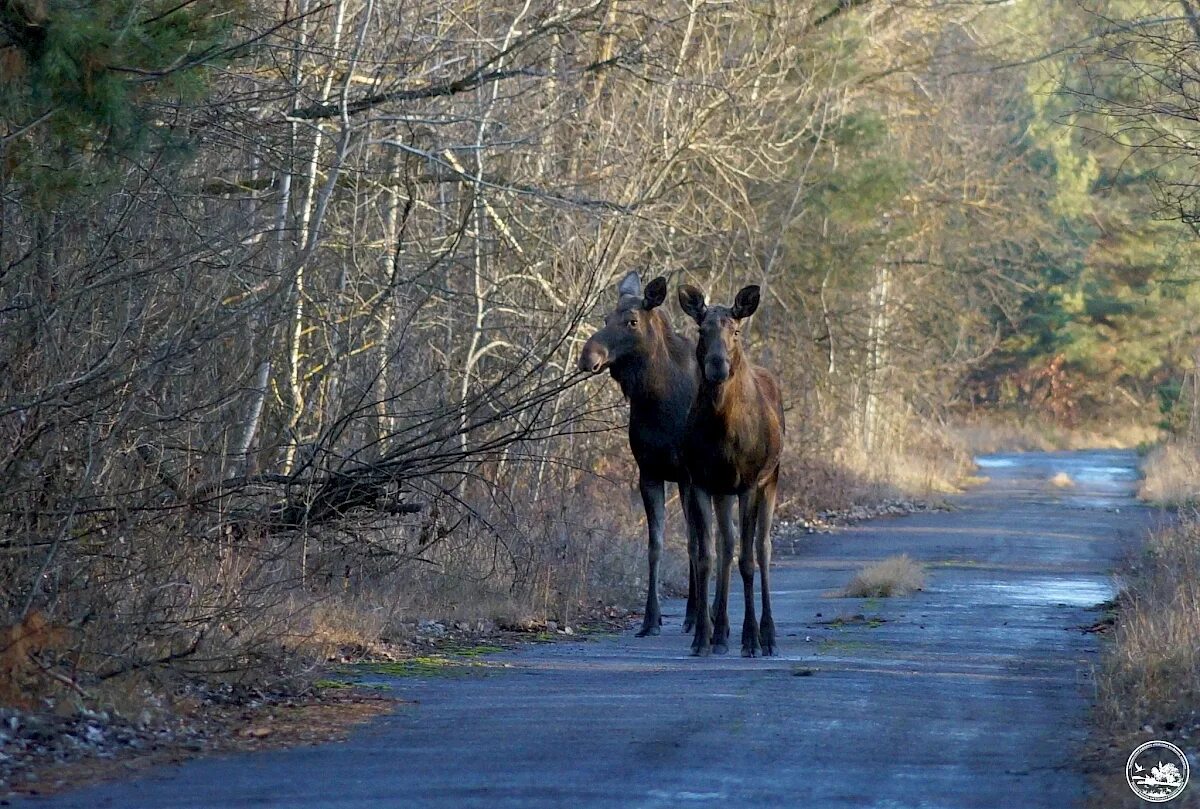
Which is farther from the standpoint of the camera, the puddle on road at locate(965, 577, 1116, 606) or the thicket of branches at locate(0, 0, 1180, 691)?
the puddle on road at locate(965, 577, 1116, 606)

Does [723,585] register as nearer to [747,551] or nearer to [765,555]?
[747,551]

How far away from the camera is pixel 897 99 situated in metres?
36.2

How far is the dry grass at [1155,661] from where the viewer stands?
9984mm

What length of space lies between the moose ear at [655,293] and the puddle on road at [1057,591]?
4.98 metres

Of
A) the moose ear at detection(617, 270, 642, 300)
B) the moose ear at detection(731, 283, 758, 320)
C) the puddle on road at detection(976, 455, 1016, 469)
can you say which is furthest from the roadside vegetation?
the puddle on road at detection(976, 455, 1016, 469)

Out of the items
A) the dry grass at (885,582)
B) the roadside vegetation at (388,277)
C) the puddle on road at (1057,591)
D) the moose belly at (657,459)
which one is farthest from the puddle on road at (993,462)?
the moose belly at (657,459)

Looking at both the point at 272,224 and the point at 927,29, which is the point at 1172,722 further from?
the point at 927,29

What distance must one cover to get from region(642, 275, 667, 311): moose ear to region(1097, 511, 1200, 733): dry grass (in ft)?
15.3

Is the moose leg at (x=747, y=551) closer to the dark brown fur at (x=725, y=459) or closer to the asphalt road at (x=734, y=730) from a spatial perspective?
the dark brown fur at (x=725, y=459)

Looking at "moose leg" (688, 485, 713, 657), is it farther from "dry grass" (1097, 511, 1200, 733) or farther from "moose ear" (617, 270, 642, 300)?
"dry grass" (1097, 511, 1200, 733)

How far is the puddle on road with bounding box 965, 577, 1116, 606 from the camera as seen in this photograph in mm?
18461

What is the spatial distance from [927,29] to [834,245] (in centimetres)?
438

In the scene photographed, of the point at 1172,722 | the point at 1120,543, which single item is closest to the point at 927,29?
the point at 1120,543

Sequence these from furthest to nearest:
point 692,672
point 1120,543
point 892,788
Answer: point 1120,543
point 692,672
point 892,788
